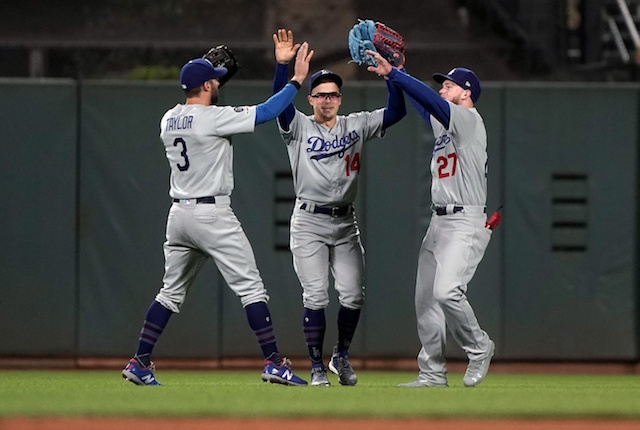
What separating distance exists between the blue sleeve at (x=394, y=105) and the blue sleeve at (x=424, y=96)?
43 cm

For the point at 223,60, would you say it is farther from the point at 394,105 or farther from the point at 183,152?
the point at 394,105

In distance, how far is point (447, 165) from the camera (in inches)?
242

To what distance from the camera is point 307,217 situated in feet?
21.0

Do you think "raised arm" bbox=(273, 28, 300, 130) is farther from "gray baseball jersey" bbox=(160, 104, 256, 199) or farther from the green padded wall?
the green padded wall

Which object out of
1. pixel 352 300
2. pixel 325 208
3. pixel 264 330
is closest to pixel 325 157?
pixel 325 208

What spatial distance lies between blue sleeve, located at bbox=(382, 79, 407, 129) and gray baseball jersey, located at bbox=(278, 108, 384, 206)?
0.14 meters

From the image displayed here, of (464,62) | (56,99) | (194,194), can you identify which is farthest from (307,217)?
(464,62)

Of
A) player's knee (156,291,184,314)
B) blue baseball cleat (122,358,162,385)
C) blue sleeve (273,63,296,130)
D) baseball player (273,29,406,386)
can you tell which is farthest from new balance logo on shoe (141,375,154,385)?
blue sleeve (273,63,296,130)

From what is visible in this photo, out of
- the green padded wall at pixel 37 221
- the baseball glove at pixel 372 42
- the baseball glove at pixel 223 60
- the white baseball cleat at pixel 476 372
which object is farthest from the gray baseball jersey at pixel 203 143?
the green padded wall at pixel 37 221

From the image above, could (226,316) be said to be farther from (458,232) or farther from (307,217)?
(458,232)

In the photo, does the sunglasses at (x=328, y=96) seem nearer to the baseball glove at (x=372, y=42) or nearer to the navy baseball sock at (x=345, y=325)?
the baseball glove at (x=372, y=42)

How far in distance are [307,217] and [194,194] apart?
0.71 m

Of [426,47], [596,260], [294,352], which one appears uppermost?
[426,47]

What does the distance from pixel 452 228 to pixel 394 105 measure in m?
0.81
